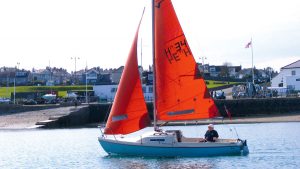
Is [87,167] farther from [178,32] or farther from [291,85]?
[291,85]

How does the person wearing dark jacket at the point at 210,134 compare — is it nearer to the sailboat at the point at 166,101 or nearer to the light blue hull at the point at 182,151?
the sailboat at the point at 166,101

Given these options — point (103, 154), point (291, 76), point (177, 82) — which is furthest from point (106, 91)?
point (177, 82)

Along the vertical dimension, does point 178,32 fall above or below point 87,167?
above

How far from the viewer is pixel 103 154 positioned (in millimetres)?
42469

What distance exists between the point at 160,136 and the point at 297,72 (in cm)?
7794

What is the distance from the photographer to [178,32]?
37.5 m

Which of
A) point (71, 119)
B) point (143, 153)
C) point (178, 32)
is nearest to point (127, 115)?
point (143, 153)

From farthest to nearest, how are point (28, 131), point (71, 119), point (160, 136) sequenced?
point (71, 119) < point (28, 131) < point (160, 136)

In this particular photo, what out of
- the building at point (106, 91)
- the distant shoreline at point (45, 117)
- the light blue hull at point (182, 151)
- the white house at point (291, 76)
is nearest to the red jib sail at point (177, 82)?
the light blue hull at point (182, 151)

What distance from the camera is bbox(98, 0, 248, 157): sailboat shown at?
37.1m

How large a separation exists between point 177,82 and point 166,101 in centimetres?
119

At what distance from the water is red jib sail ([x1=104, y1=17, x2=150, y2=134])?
5.77 ft

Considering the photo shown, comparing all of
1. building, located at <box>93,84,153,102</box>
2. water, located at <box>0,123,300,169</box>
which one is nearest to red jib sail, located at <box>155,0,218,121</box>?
water, located at <box>0,123,300,169</box>

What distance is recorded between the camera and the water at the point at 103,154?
36.0 m
